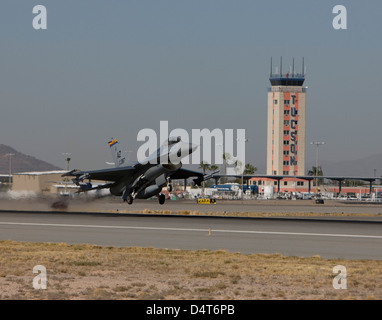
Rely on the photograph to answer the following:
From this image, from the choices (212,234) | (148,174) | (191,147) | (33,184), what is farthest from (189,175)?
(212,234)

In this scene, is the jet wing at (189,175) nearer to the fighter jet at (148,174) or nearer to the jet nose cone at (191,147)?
the fighter jet at (148,174)

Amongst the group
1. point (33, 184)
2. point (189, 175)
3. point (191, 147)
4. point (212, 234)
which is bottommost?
point (212, 234)

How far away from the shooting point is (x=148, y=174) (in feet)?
164

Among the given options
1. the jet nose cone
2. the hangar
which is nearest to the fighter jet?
the jet nose cone

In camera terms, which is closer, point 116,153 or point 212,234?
point 212,234

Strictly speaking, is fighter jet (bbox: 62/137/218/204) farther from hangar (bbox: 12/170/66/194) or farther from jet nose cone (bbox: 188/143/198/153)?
hangar (bbox: 12/170/66/194)

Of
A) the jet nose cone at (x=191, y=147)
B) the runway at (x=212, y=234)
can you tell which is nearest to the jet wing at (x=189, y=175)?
the jet nose cone at (x=191, y=147)

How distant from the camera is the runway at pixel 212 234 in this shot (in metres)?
28.7

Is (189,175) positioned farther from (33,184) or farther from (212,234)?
(212,234)

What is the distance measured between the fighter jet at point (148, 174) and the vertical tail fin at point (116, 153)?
1506 mm

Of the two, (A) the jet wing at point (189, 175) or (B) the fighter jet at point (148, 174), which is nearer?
(B) the fighter jet at point (148, 174)

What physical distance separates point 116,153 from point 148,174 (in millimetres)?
13143
